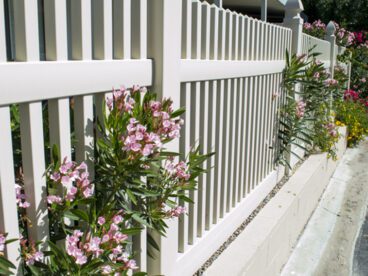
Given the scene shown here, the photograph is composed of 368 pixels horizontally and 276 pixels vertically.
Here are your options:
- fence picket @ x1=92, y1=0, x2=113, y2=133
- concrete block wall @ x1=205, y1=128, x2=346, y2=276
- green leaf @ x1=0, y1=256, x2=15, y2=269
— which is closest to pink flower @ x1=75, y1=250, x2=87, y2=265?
green leaf @ x1=0, y1=256, x2=15, y2=269

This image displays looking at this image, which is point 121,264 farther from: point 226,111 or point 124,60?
point 226,111

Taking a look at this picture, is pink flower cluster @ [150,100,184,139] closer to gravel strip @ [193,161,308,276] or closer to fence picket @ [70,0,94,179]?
fence picket @ [70,0,94,179]

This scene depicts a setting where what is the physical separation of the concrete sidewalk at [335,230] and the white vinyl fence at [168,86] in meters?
0.58

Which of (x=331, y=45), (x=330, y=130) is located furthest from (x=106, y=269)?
(x=331, y=45)

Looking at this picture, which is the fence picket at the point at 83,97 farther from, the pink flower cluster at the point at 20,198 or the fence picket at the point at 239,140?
the fence picket at the point at 239,140

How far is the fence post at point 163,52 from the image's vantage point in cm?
201

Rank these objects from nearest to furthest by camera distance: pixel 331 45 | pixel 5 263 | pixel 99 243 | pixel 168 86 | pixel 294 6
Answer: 1. pixel 5 263
2. pixel 99 243
3. pixel 168 86
4. pixel 294 6
5. pixel 331 45

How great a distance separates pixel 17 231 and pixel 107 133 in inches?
21.2

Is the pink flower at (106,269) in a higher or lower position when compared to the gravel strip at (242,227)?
higher

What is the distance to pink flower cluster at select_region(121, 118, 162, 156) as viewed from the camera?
1583mm

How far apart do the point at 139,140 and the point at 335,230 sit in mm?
3352

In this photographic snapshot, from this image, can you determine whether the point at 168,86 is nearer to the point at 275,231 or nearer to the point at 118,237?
the point at 118,237

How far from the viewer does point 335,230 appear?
4.40 m

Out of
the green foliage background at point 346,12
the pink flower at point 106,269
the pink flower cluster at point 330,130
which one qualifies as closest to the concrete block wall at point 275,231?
the pink flower cluster at point 330,130
